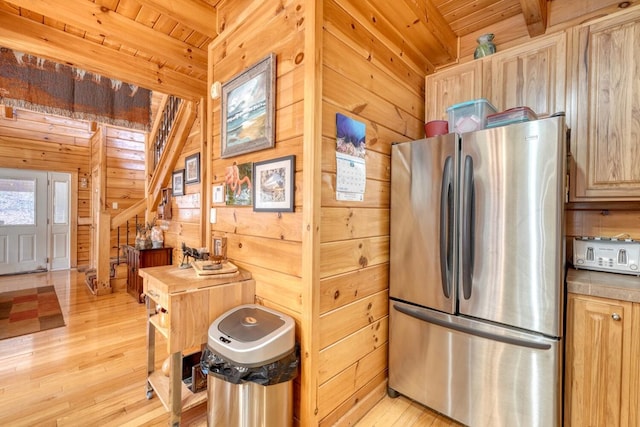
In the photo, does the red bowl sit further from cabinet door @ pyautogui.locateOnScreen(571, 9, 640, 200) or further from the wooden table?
the wooden table

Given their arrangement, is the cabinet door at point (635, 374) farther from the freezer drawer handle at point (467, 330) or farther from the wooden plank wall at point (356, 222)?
→ the wooden plank wall at point (356, 222)

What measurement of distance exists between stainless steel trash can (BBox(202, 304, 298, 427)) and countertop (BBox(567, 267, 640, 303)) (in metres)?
1.51

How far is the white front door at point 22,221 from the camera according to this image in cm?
524

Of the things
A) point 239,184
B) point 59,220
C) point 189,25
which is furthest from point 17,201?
point 239,184

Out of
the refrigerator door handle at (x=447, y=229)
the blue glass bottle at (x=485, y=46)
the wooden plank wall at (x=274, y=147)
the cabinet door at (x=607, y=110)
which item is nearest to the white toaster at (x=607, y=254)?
the cabinet door at (x=607, y=110)

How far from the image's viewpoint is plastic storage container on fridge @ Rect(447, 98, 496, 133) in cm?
187

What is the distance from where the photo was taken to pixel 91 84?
2787mm

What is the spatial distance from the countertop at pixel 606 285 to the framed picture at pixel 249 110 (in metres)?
1.83

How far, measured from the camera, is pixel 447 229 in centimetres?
169

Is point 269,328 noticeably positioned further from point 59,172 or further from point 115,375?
point 59,172

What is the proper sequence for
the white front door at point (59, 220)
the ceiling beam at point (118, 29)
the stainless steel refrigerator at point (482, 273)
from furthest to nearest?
1. the white front door at point (59, 220)
2. the ceiling beam at point (118, 29)
3. the stainless steel refrigerator at point (482, 273)

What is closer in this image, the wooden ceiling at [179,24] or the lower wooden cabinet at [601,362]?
the lower wooden cabinet at [601,362]

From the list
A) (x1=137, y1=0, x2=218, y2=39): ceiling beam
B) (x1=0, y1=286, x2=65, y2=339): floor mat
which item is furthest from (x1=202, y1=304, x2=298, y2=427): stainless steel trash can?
(x1=0, y1=286, x2=65, y2=339): floor mat

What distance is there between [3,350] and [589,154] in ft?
16.0
